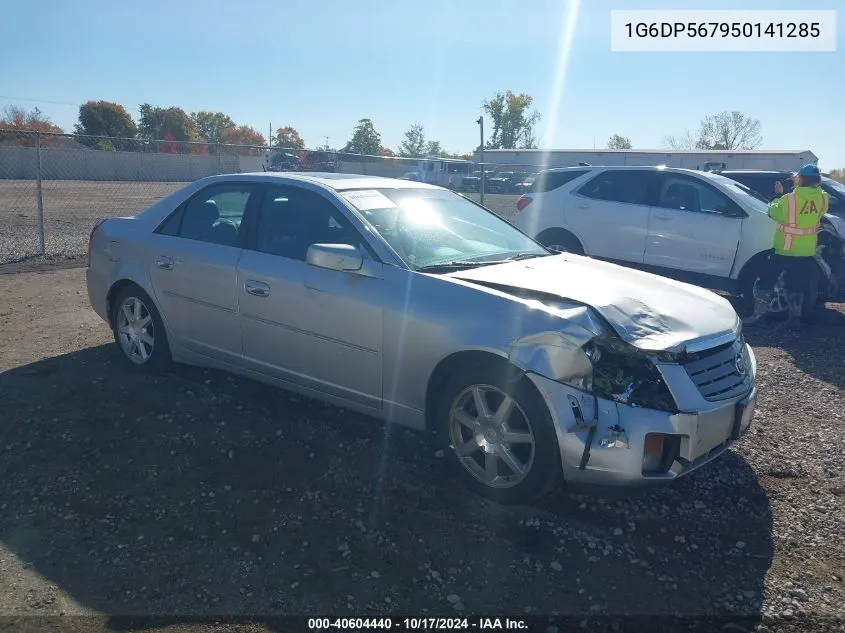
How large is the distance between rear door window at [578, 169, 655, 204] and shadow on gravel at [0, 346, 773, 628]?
5724 millimetres

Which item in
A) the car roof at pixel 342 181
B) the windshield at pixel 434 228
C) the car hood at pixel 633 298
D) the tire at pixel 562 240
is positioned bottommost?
the tire at pixel 562 240

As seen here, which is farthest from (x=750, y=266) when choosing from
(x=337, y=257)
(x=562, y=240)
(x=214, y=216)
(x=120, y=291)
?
(x=120, y=291)

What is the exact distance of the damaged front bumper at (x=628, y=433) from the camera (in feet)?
11.5

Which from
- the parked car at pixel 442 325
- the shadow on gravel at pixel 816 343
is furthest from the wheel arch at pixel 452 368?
the shadow on gravel at pixel 816 343

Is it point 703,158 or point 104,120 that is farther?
point 104,120

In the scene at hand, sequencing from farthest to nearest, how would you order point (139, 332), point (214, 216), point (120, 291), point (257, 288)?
point (120, 291), point (139, 332), point (214, 216), point (257, 288)

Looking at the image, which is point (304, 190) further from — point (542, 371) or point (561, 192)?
point (561, 192)

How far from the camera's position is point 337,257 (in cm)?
430

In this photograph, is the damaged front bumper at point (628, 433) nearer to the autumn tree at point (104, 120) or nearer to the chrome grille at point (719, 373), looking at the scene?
the chrome grille at point (719, 373)

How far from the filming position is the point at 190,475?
163 inches

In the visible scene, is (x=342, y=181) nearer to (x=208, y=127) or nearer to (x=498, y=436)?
(x=498, y=436)

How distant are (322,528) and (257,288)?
1.86m

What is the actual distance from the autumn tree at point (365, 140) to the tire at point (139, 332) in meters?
43.0

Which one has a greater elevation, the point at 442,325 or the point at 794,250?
the point at 794,250
